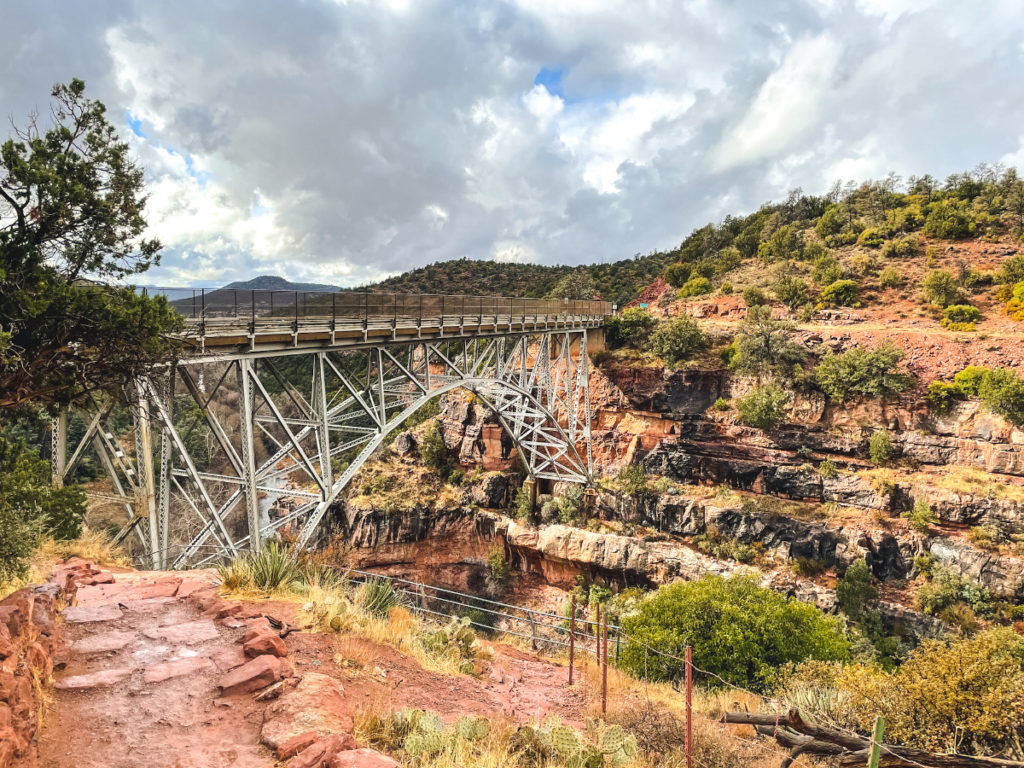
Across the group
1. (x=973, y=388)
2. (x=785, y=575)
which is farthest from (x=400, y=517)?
(x=973, y=388)

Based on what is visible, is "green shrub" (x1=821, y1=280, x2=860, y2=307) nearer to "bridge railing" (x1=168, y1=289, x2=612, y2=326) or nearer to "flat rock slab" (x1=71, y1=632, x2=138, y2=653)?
"bridge railing" (x1=168, y1=289, x2=612, y2=326)

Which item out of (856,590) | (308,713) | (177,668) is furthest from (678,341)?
(177,668)

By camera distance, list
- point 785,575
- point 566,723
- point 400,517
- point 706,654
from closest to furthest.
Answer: point 566,723, point 706,654, point 785,575, point 400,517

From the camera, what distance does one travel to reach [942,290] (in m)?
28.4

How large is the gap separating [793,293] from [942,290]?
7.25 meters

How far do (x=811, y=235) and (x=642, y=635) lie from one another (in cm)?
4004

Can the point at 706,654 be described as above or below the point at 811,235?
below

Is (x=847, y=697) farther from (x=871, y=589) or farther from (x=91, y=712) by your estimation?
(x=871, y=589)

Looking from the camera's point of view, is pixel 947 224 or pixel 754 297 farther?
pixel 947 224

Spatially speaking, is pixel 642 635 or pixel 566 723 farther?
pixel 642 635

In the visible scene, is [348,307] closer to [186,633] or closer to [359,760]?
[186,633]

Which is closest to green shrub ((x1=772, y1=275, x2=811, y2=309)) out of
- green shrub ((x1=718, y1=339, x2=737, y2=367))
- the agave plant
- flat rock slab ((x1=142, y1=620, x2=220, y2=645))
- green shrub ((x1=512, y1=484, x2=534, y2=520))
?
green shrub ((x1=718, y1=339, x2=737, y2=367))

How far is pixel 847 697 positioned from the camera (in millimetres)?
6879

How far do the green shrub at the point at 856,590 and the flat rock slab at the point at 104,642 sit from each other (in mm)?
22841
